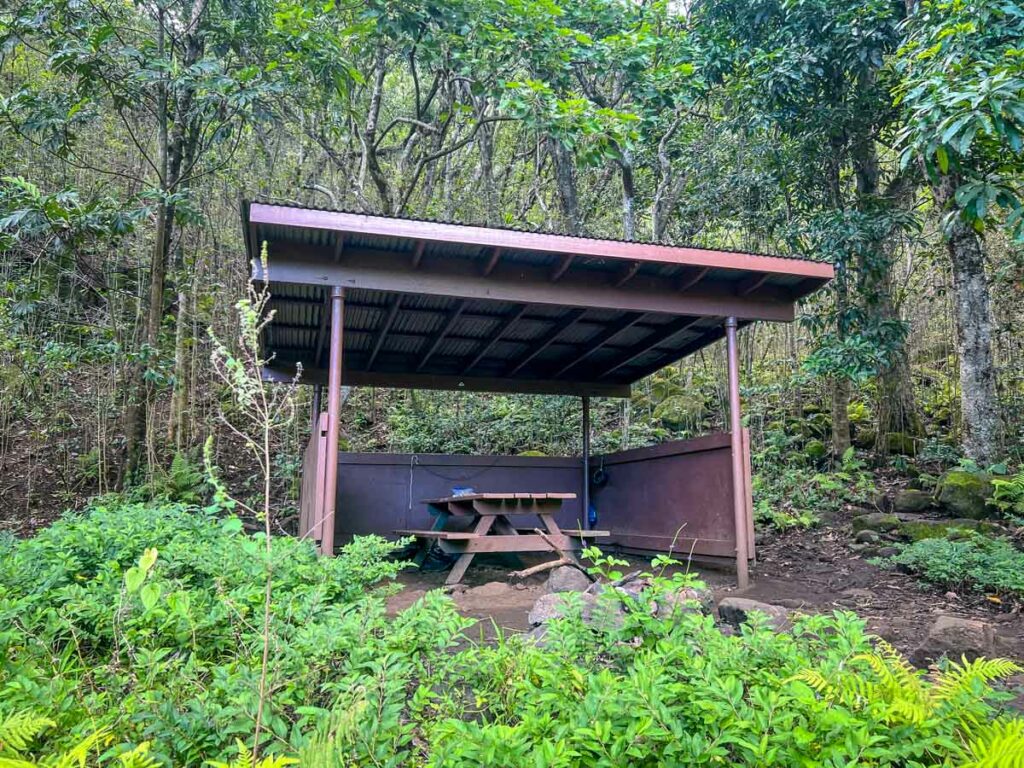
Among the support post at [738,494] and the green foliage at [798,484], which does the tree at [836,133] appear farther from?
the support post at [738,494]

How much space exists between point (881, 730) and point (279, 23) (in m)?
8.51

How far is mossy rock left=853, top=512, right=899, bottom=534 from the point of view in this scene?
22.7 ft

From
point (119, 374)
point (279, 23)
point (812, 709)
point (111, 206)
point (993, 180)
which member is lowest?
point (812, 709)

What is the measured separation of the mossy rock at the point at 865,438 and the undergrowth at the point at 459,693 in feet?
27.4

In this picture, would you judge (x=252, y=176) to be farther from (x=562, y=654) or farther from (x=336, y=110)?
(x=562, y=654)

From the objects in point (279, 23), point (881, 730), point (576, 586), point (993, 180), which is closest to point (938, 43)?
point (993, 180)

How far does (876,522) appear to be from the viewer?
7059 millimetres

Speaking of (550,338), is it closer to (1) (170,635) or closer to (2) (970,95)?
(2) (970,95)

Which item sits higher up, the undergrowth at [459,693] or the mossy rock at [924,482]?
the mossy rock at [924,482]

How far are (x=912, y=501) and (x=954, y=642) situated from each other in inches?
175

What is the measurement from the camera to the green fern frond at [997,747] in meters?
1.27

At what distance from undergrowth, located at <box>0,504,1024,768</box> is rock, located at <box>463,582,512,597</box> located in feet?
9.38

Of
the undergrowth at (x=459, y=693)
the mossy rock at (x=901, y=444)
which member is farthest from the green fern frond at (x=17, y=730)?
the mossy rock at (x=901, y=444)

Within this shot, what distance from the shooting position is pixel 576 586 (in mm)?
4742
